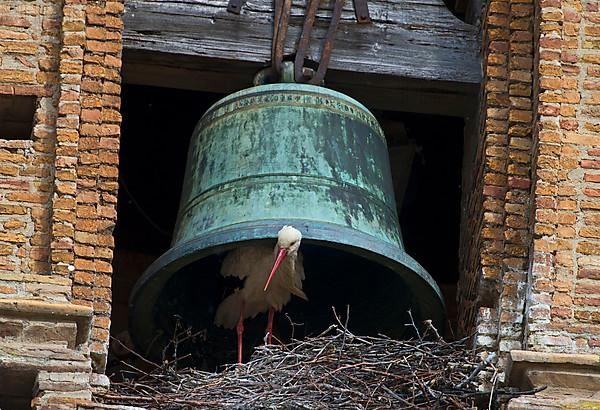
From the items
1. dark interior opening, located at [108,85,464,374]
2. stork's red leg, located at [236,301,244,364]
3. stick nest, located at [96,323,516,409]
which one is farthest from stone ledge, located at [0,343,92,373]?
dark interior opening, located at [108,85,464,374]

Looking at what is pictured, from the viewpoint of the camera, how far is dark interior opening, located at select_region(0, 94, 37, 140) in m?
10.4

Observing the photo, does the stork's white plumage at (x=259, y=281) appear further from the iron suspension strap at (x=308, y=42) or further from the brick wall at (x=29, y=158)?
the brick wall at (x=29, y=158)

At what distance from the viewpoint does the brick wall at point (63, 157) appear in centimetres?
1002

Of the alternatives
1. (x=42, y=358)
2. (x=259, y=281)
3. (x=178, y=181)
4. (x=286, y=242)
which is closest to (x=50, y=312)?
(x=42, y=358)

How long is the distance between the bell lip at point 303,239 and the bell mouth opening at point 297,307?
0.09m

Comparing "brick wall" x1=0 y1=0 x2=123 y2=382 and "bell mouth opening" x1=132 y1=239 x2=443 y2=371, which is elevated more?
"brick wall" x1=0 y1=0 x2=123 y2=382

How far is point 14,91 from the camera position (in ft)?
34.1

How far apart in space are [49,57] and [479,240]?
168cm

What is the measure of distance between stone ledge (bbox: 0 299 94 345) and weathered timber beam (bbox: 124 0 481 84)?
1.52 meters

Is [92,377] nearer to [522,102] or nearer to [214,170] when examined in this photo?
[214,170]

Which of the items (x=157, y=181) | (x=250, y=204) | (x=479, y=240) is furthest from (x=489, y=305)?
(x=157, y=181)

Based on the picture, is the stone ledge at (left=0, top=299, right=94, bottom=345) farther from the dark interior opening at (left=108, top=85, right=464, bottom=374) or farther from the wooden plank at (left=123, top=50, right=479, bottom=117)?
the dark interior opening at (left=108, top=85, right=464, bottom=374)

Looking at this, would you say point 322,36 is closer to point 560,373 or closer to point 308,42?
point 308,42

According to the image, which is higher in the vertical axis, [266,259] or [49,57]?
[49,57]
